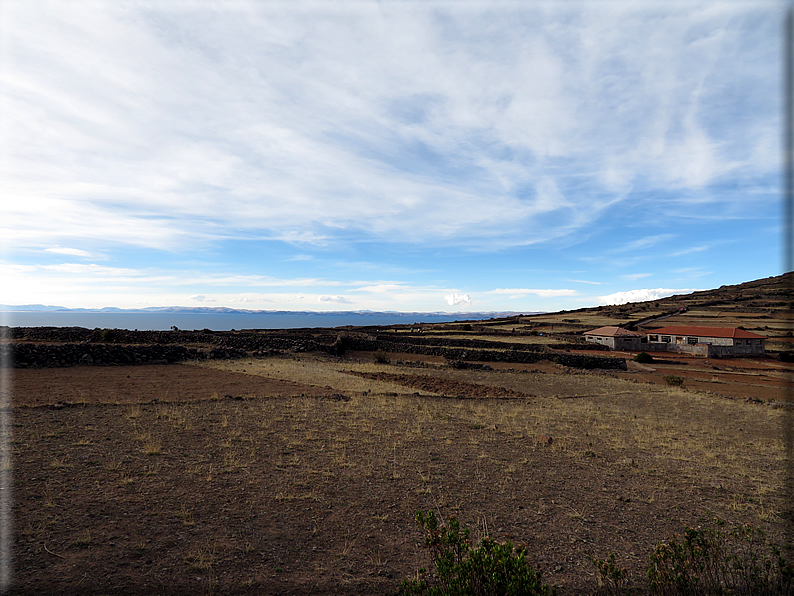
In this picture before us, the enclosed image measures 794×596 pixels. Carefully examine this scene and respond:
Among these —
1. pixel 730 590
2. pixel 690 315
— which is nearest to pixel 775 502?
pixel 730 590

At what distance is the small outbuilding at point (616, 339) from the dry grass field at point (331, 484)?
4439cm

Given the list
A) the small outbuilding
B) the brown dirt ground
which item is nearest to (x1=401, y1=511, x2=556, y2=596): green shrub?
the brown dirt ground

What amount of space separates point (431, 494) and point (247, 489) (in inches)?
146

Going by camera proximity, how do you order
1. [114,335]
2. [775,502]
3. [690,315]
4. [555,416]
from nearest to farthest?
[775,502] < [555,416] < [114,335] < [690,315]

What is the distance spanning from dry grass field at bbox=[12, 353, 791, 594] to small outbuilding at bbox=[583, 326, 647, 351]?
44.4 metres

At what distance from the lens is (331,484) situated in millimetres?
8508

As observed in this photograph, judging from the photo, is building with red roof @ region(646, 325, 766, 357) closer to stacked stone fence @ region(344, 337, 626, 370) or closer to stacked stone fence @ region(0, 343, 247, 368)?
stacked stone fence @ region(344, 337, 626, 370)

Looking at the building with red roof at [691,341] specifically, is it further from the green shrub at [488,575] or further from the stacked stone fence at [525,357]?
the green shrub at [488,575]

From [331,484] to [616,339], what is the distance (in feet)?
200

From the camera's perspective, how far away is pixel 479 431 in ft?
44.5

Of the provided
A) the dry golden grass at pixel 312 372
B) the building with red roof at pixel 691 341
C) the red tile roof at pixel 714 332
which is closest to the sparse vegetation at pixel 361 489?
the dry golden grass at pixel 312 372

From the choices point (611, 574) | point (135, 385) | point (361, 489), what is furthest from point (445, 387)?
point (611, 574)

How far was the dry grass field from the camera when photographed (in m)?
5.65

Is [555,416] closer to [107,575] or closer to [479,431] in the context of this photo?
[479,431]
